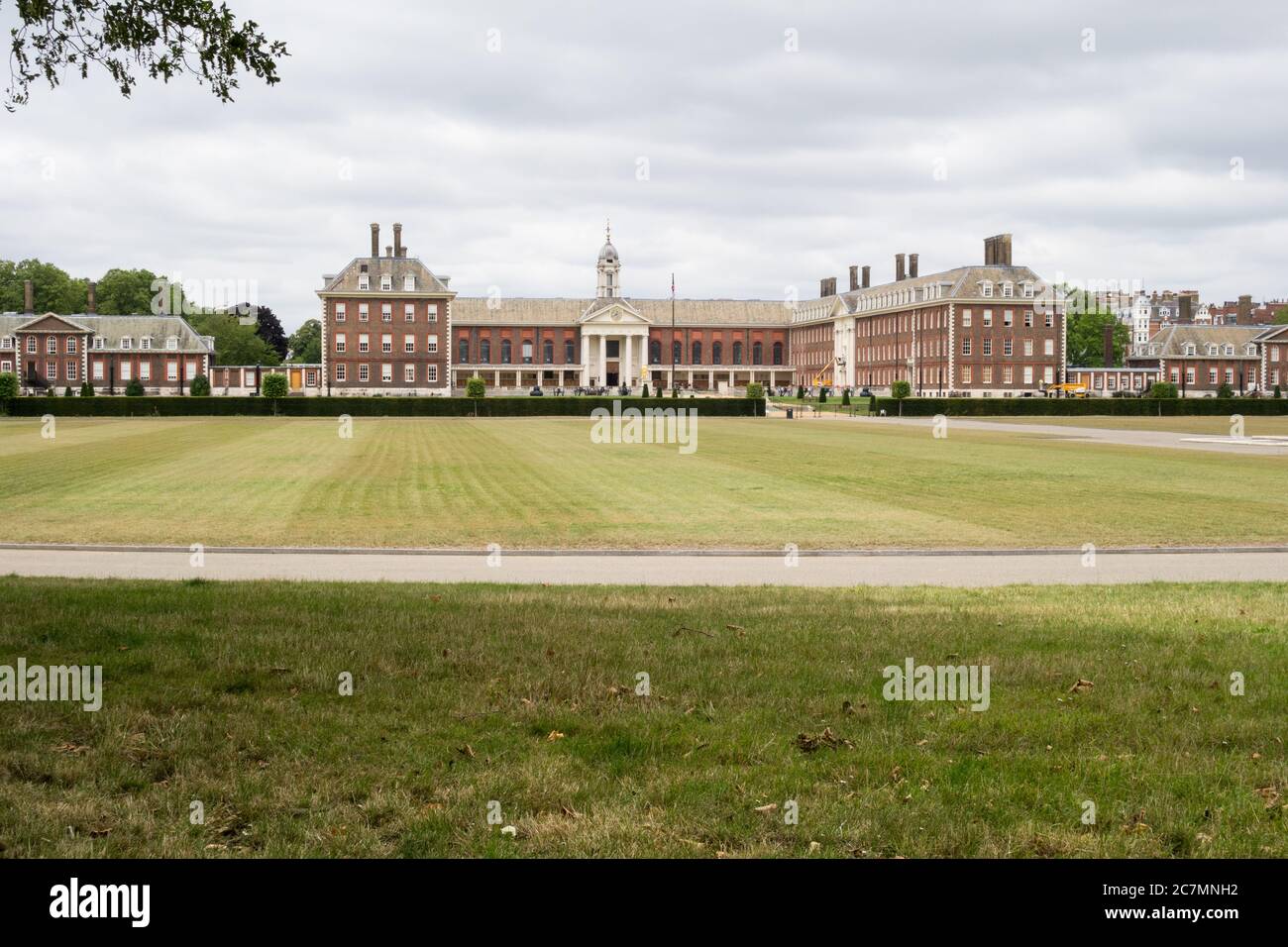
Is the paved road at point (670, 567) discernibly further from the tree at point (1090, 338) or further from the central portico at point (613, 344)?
the tree at point (1090, 338)

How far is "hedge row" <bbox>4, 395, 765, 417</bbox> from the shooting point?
7588 centimetres

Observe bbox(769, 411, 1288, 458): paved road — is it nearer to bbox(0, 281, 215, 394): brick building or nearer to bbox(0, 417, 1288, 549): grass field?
bbox(0, 417, 1288, 549): grass field

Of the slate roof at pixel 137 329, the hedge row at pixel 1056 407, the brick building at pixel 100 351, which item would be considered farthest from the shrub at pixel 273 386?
the slate roof at pixel 137 329

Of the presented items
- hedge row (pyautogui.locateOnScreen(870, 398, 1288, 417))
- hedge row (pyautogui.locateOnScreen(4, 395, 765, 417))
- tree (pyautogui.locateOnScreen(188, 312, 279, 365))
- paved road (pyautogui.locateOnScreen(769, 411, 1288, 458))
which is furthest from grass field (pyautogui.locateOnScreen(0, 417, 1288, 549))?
tree (pyautogui.locateOnScreen(188, 312, 279, 365))

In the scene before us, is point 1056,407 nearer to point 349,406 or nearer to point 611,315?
point 349,406

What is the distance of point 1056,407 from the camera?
86.1 metres

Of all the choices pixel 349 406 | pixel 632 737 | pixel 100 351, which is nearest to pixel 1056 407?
pixel 349 406

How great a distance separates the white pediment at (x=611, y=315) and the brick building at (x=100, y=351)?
45532 mm

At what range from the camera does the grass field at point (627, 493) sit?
20.1 metres

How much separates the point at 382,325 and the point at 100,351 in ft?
102

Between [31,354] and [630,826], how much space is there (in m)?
132

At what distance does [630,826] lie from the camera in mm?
5285
